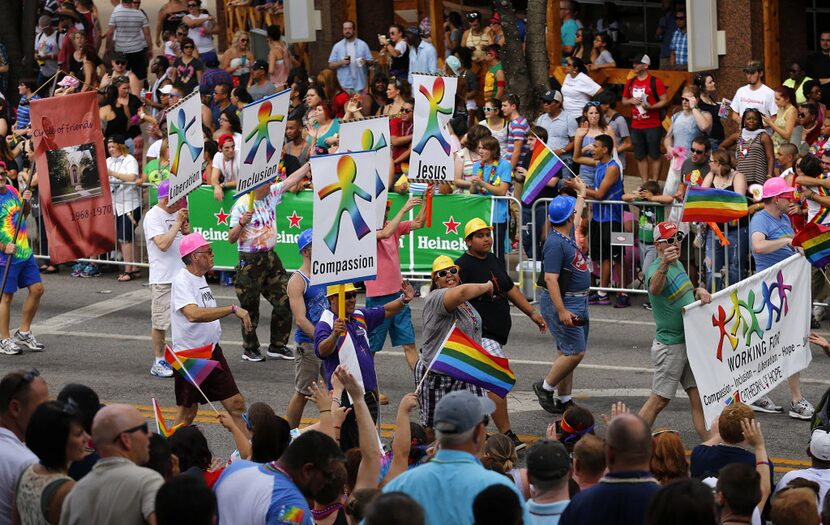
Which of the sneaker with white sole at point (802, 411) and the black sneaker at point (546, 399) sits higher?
the black sneaker at point (546, 399)

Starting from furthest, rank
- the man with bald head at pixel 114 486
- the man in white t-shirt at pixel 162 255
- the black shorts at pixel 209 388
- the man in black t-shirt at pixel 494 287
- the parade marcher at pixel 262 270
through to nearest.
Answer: the parade marcher at pixel 262 270 → the man in white t-shirt at pixel 162 255 → the man in black t-shirt at pixel 494 287 → the black shorts at pixel 209 388 → the man with bald head at pixel 114 486

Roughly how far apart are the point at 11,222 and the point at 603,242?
21.4 ft

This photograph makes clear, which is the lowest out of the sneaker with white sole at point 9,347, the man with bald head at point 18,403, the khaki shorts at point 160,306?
the sneaker with white sole at point 9,347

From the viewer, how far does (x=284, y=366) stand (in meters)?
14.3

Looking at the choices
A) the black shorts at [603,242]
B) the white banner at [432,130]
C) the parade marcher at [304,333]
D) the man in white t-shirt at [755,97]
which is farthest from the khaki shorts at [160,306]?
the man in white t-shirt at [755,97]

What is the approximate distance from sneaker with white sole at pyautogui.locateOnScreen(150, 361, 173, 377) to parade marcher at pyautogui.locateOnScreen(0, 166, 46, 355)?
1644 mm

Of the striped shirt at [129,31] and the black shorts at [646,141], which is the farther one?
the striped shirt at [129,31]

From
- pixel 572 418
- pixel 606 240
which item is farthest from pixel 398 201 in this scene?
pixel 572 418

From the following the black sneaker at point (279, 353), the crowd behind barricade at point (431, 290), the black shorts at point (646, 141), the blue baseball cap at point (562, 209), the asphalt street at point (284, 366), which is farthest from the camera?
the black shorts at point (646, 141)

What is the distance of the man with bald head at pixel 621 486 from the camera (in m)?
5.92

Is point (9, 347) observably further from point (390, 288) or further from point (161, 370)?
point (390, 288)

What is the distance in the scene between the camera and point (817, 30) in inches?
880

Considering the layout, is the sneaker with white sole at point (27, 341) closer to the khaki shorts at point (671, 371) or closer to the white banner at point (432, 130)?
the white banner at point (432, 130)

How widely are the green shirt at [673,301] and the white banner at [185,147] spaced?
Result: 476cm
